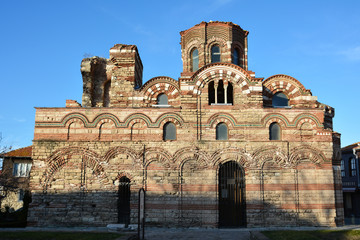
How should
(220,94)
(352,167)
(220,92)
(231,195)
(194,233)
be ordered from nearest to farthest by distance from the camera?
1. (194,233)
2. (231,195)
3. (220,92)
4. (220,94)
5. (352,167)

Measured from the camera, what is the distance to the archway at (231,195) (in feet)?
49.8

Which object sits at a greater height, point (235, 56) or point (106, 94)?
point (235, 56)

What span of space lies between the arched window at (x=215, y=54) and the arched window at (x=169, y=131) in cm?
586

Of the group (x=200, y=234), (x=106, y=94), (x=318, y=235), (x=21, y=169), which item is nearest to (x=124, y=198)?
(x=200, y=234)

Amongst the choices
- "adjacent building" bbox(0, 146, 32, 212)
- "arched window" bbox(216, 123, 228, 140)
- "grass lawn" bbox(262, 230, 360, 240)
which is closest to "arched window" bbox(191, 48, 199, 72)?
"arched window" bbox(216, 123, 228, 140)

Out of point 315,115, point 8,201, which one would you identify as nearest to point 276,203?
point 315,115

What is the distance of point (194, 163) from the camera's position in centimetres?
1516

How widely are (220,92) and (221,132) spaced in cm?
280

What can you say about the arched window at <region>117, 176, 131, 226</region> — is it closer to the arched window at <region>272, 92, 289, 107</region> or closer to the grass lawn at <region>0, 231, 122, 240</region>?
the grass lawn at <region>0, 231, 122, 240</region>

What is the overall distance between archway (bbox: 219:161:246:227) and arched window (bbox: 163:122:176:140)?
2.78m

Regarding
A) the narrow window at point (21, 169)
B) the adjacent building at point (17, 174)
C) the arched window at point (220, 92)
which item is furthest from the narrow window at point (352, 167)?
the narrow window at point (21, 169)

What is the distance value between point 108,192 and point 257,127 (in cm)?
777

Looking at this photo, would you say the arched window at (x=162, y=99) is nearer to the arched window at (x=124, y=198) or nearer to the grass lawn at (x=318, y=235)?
the arched window at (x=124, y=198)

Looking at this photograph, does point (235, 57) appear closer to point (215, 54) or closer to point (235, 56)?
point (235, 56)
